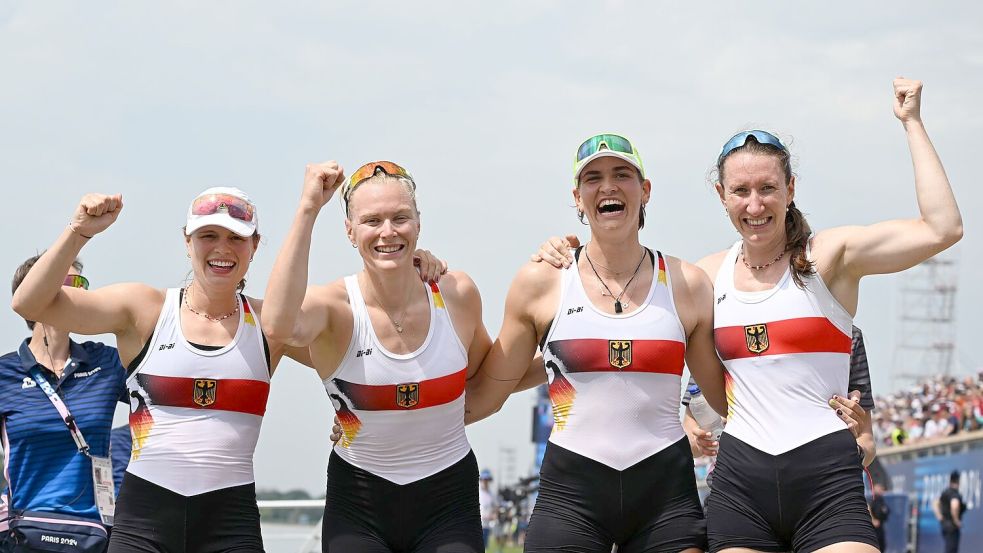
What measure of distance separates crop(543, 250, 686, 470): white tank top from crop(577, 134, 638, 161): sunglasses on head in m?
0.74

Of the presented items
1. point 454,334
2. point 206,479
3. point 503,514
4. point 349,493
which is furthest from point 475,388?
point 503,514

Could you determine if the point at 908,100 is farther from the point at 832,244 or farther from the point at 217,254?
the point at 217,254

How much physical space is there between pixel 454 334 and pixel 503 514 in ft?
61.7

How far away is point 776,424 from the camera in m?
5.75

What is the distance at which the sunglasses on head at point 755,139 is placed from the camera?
6.00m

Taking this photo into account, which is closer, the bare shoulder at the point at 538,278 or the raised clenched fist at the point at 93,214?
the raised clenched fist at the point at 93,214

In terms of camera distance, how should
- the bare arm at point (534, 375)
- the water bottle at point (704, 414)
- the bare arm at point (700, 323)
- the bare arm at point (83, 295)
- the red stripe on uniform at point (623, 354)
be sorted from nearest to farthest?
the bare arm at point (83, 295), the red stripe on uniform at point (623, 354), the bare arm at point (700, 323), the bare arm at point (534, 375), the water bottle at point (704, 414)

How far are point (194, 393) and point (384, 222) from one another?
1243 millimetres

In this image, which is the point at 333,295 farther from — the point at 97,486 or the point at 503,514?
the point at 503,514

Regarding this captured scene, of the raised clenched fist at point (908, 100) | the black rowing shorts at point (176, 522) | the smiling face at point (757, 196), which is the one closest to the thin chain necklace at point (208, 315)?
the black rowing shorts at point (176, 522)

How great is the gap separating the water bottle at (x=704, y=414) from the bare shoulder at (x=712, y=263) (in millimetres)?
1268

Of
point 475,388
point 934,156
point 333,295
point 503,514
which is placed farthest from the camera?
point 503,514

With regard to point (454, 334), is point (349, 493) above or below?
below

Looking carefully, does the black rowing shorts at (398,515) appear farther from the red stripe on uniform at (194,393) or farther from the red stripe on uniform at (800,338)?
the red stripe on uniform at (800,338)
